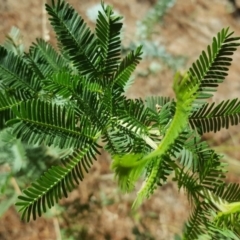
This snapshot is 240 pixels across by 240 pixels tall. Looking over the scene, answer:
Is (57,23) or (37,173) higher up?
(57,23)

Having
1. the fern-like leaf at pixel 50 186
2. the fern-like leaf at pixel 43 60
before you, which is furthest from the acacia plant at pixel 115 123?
the fern-like leaf at pixel 43 60

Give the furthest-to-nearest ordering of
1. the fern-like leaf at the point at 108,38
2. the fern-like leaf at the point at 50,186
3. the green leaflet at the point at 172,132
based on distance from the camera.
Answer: the fern-like leaf at the point at 108,38 → the fern-like leaf at the point at 50,186 → the green leaflet at the point at 172,132

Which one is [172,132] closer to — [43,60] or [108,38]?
[108,38]

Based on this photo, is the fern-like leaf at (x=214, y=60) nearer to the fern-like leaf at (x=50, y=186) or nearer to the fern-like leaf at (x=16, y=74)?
the fern-like leaf at (x=50, y=186)

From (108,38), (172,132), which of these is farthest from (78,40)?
(172,132)

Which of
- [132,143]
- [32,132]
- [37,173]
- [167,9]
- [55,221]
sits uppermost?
[167,9]

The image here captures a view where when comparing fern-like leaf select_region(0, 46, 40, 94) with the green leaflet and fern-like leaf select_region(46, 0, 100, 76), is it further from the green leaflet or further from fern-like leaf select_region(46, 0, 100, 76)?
the green leaflet

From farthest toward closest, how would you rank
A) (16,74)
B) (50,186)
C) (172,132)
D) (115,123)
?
(16,74), (115,123), (50,186), (172,132)

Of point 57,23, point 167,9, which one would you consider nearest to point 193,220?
point 57,23

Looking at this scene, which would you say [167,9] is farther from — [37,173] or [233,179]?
[37,173]
